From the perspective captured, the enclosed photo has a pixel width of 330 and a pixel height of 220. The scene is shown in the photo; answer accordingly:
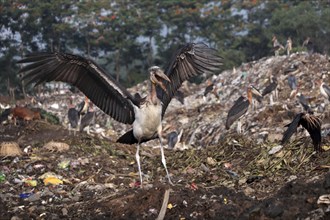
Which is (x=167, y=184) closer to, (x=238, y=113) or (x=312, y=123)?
(x=312, y=123)

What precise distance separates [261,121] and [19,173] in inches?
293

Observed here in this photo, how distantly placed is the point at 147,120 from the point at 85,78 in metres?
1.02

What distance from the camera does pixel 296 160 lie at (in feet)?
31.6

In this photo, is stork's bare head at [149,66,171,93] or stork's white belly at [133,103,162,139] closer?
stork's bare head at [149,66,171,93]

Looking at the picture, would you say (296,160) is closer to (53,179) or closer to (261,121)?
(53,179)

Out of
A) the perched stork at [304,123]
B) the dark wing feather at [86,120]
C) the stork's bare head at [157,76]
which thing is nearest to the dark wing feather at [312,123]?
the perched stork at [304,123]

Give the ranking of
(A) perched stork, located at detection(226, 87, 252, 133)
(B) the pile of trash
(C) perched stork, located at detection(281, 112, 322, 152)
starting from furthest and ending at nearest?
1. (B) the pile of trash
2. (A) perched stork, located at detection(226, 87, 252, 133)
3. (C) perched stork, located at detection(281, 112, 322, 152)

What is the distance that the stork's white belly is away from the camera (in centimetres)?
884

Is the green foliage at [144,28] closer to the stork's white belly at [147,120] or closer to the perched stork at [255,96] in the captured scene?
the perched stork at [255,96]

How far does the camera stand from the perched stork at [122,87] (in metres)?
8.49

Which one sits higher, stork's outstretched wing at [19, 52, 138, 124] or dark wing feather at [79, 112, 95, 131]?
stork's outstretched wing at [19, 52, 138, 124]

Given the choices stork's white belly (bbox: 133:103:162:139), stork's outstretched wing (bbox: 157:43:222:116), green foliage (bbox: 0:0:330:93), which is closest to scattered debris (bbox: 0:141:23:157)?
stork's white belly (bbox: 133:103:162:139)

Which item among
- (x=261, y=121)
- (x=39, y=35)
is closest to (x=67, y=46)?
(x=39, y=35)

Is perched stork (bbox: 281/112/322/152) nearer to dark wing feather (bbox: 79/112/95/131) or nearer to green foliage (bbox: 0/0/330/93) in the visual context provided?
dark wing feather (bbox: 79/112/95/131)
